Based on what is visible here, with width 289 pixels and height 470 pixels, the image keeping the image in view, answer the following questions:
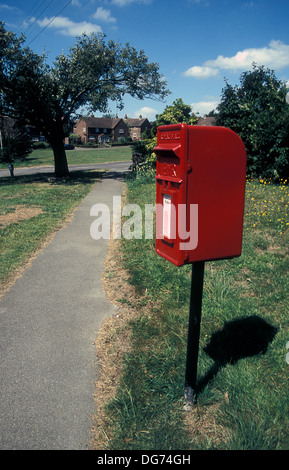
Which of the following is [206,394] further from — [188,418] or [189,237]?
[189,237]

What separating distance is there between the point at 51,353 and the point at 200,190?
2284 millimetres

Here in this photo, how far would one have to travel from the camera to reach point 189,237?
2117 millimetres

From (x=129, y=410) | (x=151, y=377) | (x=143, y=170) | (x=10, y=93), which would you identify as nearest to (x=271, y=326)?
(x=151, y=377)

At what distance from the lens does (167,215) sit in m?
2.24

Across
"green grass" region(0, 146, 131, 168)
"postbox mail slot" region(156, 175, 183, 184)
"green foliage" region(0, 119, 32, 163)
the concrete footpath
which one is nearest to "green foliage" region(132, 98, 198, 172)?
the concrete footpath

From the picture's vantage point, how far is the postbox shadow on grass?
2.87 meters

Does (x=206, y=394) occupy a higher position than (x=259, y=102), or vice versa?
(x=259, y=102)

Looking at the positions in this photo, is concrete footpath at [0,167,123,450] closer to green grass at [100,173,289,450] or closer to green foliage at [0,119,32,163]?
green grass at [100,173,289,450]

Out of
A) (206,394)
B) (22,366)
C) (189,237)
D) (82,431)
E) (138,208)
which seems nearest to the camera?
(189,237)

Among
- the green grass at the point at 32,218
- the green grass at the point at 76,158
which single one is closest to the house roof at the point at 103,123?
the green grass at the point at 76,158

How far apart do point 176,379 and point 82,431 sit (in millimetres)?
836

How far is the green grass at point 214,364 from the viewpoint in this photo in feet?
7.36

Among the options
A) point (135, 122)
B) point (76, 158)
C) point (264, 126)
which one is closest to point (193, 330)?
point (264, 126)

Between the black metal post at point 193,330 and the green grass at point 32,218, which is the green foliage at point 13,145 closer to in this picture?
the green grass at point 32,218
